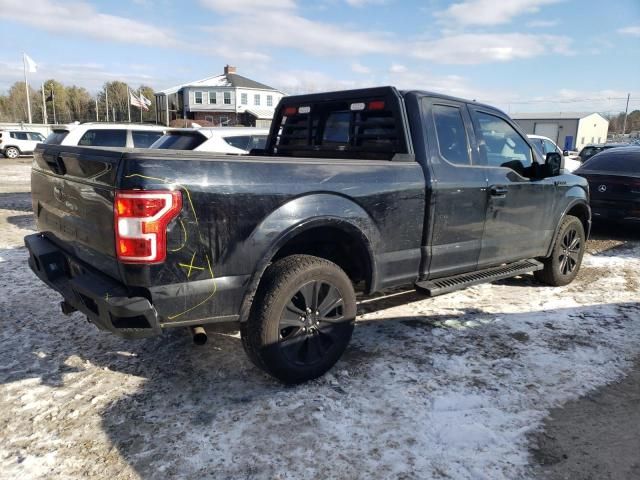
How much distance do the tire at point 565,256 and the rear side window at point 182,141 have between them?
5970 millimetres

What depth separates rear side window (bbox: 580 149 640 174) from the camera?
822 centimetres

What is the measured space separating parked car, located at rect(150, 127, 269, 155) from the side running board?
Answer: 5.22m

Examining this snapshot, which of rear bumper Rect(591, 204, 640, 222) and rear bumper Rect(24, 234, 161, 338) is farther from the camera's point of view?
rear bumper Rect(591, 204, 640, 222)

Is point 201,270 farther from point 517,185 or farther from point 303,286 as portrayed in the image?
point 517,185

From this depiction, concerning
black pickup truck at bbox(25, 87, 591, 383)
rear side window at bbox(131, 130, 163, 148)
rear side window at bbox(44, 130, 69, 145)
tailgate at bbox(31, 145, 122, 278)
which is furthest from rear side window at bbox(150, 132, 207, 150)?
tailgate at bbox(31, 145, 122, 278)

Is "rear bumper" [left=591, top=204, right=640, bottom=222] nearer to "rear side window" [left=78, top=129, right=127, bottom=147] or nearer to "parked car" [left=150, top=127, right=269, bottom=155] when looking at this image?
"parked car" [left=150, top=127, right=269, bottom=155]

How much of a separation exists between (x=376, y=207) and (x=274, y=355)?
124 cm

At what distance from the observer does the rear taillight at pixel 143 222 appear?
2479 millimetres

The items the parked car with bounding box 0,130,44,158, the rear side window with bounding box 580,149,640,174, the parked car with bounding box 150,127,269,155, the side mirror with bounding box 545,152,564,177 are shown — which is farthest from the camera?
the parked car with bounding box 0,130,44,158

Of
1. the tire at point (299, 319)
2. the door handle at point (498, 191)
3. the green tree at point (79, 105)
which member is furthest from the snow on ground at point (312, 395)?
the green tree at point (79, 105)

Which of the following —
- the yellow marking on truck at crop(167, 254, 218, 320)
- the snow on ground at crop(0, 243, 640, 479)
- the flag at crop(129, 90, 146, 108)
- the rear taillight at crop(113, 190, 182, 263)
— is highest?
the flag at crop(129, 90, 146, 108)

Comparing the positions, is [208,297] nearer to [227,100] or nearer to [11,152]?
[11,152]

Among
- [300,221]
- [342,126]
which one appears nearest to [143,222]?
[300,221]

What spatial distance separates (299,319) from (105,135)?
8700 millimetres
